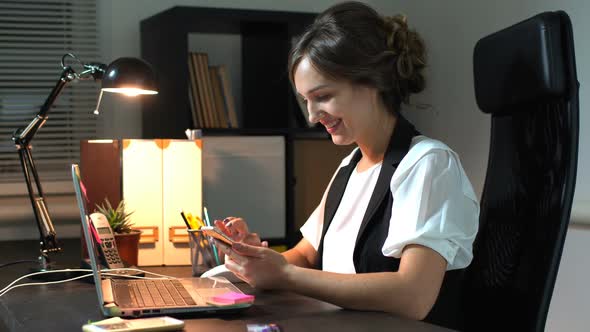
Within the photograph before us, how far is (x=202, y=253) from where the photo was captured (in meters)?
2.08

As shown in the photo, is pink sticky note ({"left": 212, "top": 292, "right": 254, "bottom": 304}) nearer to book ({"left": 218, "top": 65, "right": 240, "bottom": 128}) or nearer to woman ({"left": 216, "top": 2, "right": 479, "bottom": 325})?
woman ({"left": 216, "top": 2, "right": 479, "bottom": 325})

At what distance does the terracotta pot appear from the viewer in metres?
2.21

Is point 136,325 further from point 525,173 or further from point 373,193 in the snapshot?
point 525,173

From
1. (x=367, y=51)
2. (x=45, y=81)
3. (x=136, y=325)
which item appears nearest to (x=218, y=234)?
(x=136, y=325)

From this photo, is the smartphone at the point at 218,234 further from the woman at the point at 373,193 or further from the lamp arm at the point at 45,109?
the lamp arm at the point at 45,109

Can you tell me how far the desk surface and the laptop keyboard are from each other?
2.2 inches

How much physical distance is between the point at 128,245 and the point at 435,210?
103cm

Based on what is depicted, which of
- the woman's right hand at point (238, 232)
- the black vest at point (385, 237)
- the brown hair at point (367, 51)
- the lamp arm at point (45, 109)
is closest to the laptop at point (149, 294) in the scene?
the woman's right hand at point (238, 232)

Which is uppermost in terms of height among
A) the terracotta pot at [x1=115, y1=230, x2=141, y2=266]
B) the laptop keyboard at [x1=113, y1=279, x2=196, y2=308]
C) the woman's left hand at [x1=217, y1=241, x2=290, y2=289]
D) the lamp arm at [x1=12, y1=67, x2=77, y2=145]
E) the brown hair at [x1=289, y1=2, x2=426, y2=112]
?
the brown hair at [x1=289, y1=2, x2=426, y2=112]

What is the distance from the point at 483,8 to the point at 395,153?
1834 millimetres

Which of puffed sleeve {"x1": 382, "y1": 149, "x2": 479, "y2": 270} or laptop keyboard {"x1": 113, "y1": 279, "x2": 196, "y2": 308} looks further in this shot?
puffed sleeve {"x1": 382, "y1": 149, "x2": 479, "y2": 270}

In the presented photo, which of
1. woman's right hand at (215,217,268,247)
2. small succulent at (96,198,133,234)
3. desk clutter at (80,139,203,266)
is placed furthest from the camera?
desk clutter at (80,139,203,266)

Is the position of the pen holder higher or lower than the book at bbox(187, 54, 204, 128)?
lower

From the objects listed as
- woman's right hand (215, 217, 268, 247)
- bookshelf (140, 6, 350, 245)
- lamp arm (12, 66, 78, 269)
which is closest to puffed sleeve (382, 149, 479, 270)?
woman's right hand (215, 217, 268, 247)
